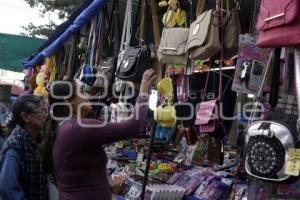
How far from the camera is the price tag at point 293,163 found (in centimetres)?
160

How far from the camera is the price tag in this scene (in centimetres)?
160

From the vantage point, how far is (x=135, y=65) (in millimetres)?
2727

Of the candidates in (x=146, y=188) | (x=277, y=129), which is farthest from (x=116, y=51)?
(x=277, y=129)

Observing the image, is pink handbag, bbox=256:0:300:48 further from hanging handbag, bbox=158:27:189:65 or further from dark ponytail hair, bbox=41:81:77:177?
dark ponytail hair, bbox=41:81:77:177

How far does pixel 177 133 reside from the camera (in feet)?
12.5

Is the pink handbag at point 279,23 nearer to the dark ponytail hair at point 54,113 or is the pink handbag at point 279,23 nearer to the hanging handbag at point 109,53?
the dark ponytail hair at point 54,113

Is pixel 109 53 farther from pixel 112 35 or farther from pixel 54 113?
pixel 54 113

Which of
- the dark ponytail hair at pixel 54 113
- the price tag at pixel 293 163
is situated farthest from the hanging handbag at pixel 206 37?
the price tag at pixel 293 163

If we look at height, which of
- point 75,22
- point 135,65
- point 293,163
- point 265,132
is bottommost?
point 293,163

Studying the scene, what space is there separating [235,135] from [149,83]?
97 cm

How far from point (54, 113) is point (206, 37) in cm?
92

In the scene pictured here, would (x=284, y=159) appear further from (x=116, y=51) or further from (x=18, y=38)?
(x=18, y=38)

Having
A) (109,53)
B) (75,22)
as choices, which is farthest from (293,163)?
(75,22)

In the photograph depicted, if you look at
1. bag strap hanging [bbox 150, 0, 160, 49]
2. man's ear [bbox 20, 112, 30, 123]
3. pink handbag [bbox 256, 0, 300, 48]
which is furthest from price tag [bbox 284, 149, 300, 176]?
bag strap hanging [bbox 150, 0, 160, 49]
